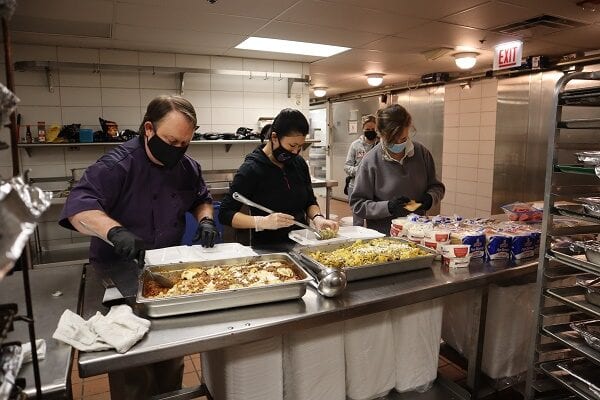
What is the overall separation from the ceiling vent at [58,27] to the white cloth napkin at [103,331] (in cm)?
330

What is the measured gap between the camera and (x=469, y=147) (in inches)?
265

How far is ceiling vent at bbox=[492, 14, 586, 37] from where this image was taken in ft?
12.0

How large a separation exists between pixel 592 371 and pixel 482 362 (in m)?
0.52

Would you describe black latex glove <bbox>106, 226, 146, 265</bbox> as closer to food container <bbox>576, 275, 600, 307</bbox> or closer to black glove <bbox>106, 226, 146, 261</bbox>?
black glove <bbox>106, 226, 146, 261</bbox>

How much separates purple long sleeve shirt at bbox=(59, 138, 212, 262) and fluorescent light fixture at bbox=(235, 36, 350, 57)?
2.77 m

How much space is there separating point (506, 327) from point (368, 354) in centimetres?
89

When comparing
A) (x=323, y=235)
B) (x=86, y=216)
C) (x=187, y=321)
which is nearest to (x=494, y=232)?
(x=323, y=235)

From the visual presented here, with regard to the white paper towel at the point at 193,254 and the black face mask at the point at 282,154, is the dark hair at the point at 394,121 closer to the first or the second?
the black face mask at the point at 282,154

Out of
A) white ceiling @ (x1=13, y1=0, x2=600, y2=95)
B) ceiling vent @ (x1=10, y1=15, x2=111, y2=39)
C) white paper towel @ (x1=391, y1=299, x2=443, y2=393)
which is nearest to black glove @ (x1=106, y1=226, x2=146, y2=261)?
white paper towel @ (x1=391, y1=299, x2=443, y2=393)

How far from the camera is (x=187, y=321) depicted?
1337 millimetres

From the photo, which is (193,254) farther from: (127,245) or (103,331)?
(103,331)

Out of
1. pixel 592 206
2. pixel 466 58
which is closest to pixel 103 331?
pixel 592 206

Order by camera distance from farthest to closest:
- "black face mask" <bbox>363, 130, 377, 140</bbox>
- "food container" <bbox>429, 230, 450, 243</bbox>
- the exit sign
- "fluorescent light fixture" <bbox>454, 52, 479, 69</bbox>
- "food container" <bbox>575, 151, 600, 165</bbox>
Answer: "black face mask" <bbox>363, 130, 377, 140</bbox>
"fluorescent light fixture" <bbox>454, 52, 479, 69</bbox>
the exit sign
"food container" <bbox>429, 230, 450, 243</bbox>
"food container" <bbox>575, 151, 600, 165</bbox>

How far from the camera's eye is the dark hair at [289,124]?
215 centimetres
